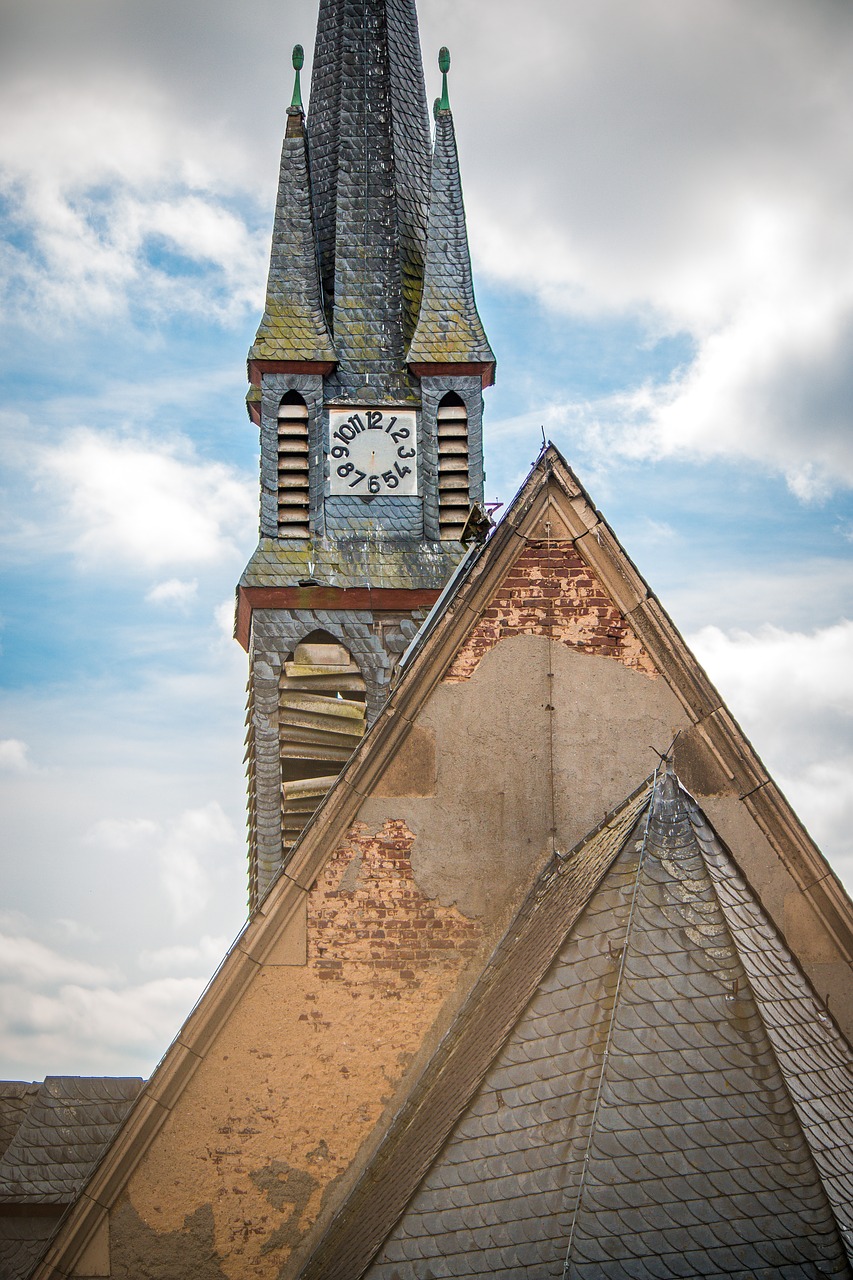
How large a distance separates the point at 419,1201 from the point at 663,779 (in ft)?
7.87

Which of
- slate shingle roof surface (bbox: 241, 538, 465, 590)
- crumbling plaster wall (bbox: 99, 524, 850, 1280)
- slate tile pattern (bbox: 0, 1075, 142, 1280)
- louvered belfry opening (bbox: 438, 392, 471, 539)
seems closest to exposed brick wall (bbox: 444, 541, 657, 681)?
crumbling plaster wall (bbox: 99, 524, 850, 1280)

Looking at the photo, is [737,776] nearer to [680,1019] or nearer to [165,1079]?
[680,1019]

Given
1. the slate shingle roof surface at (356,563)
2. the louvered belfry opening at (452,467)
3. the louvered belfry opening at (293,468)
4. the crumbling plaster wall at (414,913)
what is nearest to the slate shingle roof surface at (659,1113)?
the crumbling plaster wall at (414,913)

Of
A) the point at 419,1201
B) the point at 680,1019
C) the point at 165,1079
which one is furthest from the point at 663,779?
the point at 165,1079

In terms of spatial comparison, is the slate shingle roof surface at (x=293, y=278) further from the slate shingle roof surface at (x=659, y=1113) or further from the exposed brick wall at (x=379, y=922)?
the slate shingle roof surface at (x=659, y=1113)

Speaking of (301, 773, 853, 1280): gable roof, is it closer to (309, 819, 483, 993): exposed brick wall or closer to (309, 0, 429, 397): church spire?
(309, 819, 483, 993): exposed brick wall

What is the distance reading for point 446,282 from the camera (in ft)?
76.8

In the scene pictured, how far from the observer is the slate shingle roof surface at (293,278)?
23000 millimetres

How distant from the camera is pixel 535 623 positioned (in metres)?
11.7

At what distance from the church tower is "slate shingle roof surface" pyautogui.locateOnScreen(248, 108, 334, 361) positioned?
23 millimetres

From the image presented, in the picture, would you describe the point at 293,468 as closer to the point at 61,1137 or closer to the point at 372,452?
the point at 372,452

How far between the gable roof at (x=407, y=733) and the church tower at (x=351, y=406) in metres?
9.10

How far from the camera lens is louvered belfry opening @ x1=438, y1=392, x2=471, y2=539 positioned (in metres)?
22.2

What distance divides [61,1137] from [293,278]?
42.8 ft
